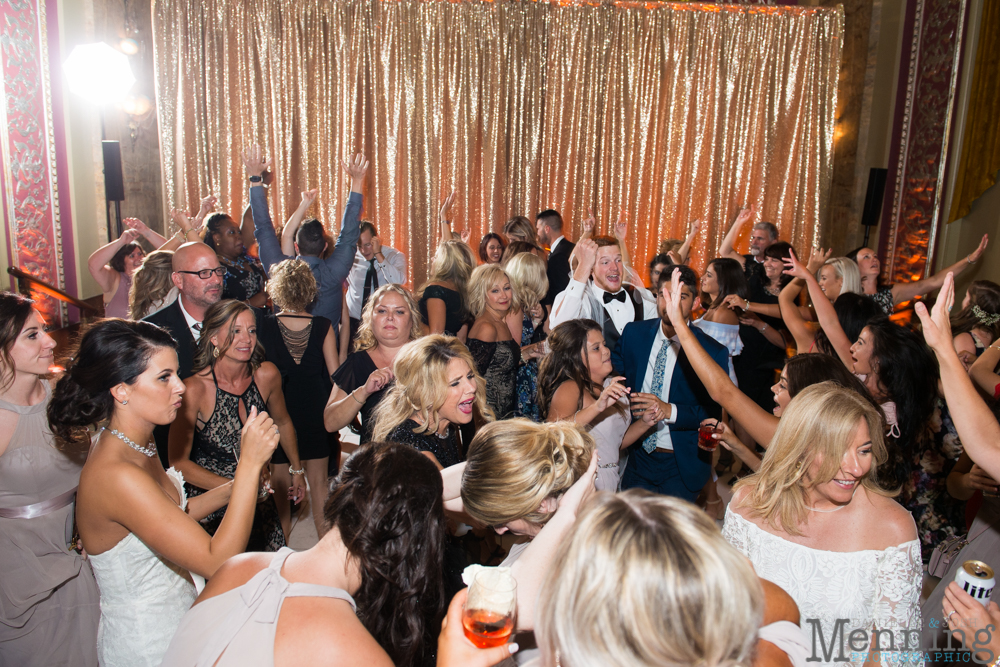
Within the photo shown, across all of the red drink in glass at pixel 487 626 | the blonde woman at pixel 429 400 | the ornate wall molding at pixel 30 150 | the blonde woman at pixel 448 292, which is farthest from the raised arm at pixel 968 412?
the ornate wall molding at pixel 30 150

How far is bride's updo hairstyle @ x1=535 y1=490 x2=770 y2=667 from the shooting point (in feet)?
2.88

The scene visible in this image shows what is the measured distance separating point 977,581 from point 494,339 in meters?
2.53

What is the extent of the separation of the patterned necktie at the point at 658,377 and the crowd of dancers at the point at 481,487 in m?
0.01

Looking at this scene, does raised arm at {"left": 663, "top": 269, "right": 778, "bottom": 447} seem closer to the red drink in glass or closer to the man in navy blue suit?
the man in navy blue suit

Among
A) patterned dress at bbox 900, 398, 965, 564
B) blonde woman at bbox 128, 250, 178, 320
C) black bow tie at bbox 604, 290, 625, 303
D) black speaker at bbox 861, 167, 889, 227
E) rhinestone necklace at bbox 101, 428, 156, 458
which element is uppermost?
black speaker at bbox 861, 167, 889, 227

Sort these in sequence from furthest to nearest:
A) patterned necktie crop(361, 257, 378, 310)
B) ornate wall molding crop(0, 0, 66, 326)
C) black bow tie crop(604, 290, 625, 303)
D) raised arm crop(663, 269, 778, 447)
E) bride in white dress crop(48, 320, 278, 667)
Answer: patterned necktie crop(361, 257, 378, 310)
ornate wall molding crop(0, 0, 66, 326)
black bow tie crop(604, 290, 625, 303)
raised arm crop(663, 269, 778, 447)
bride in white dress crop(48, 320, 278, 667)

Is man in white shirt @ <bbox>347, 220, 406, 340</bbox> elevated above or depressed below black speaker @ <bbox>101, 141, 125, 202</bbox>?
below

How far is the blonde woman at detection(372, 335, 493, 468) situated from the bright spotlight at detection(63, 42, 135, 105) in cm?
494

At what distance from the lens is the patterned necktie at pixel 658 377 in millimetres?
3273

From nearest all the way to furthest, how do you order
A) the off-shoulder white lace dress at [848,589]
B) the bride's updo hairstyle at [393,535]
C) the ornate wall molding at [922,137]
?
the bride's updo hairstyle at [393,535]
the off-shoulder white lace dress at [848,589]
the ornate wall molding at [922,137]

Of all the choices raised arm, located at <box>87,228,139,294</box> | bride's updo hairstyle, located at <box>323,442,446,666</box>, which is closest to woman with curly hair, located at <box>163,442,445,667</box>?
bride's updo hairstyle, located at <box>323,442,446,666</box>

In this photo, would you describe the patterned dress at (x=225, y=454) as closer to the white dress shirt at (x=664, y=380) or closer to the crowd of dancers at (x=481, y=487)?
the crowd of dancers at (x=481, y=487)

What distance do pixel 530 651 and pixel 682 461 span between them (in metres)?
1.84

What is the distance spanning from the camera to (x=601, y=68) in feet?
24.6
